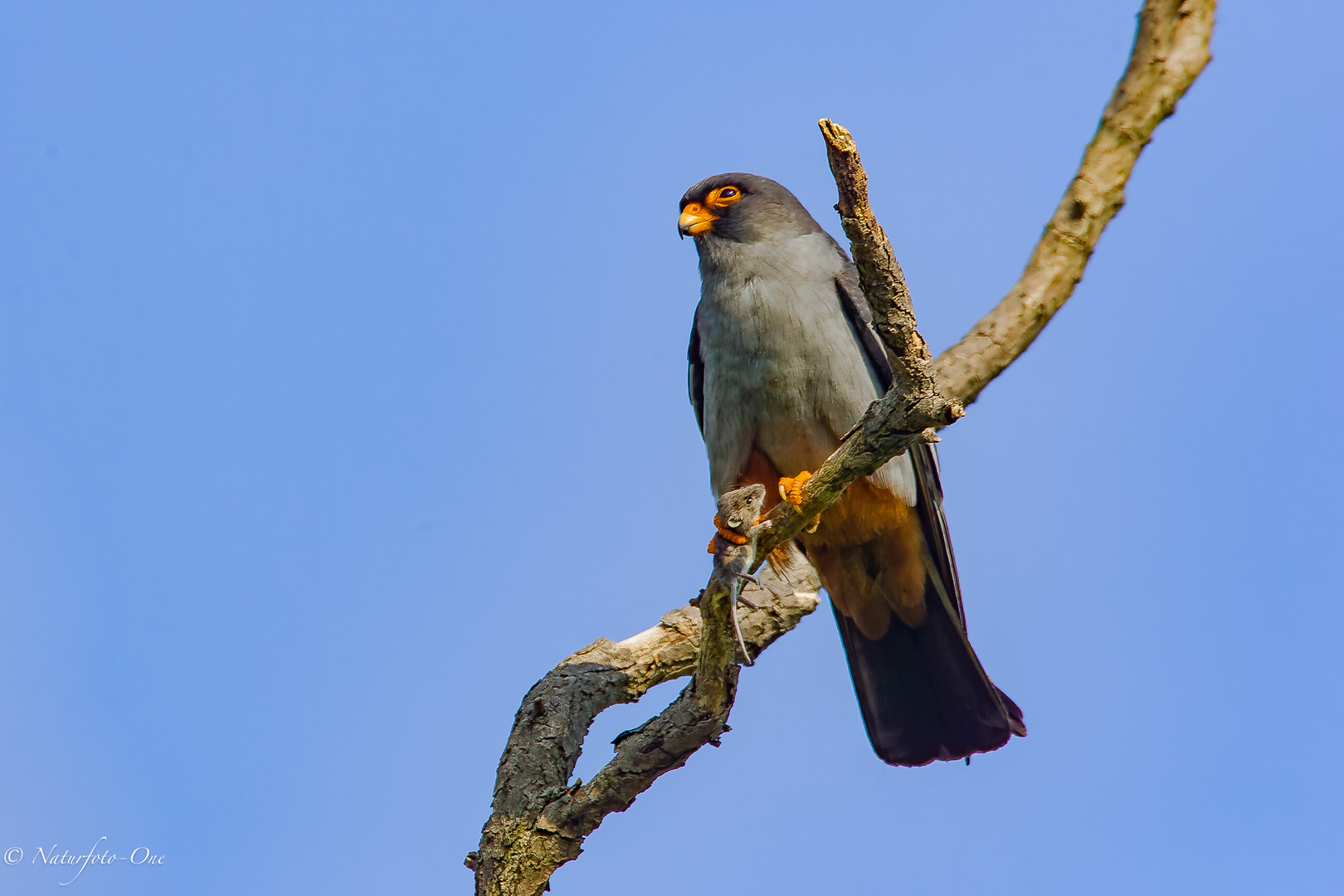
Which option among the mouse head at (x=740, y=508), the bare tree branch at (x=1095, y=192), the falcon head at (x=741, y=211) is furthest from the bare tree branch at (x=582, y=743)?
the falcon head at (x=741, y=211)

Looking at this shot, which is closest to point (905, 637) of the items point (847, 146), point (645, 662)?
point (645, 662)

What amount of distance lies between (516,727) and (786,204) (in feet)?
11.7

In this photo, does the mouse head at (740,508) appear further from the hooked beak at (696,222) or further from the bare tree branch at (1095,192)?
the hooked beak at (696,222)

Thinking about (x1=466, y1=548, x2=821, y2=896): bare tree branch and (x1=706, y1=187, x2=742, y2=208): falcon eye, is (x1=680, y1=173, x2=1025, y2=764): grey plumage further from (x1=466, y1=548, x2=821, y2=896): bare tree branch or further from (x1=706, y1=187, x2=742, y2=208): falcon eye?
(x1=466, y1=548, x2=821, y2=896): bare tree branch

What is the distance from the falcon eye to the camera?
687cm

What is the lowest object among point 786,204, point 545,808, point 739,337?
point 545,808

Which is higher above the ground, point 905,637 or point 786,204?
point 786,204

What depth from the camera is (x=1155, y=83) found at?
3.24 m

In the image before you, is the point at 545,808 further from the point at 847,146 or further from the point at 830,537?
the point at 847,146

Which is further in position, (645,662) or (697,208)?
(697,208)

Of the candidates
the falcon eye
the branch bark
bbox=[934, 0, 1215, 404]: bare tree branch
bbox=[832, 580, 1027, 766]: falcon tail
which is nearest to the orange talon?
the branch bark

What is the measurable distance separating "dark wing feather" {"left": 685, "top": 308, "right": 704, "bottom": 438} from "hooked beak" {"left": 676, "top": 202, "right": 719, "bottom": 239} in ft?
1.64

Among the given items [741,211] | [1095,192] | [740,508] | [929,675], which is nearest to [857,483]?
[929,675]

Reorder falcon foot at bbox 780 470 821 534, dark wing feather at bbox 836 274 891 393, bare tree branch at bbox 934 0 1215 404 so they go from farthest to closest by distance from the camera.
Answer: dark wing feather at bbox 836 274 891 393 < falcon foot at bbox 780 470 821 534 < bare tree branch at bbox 934 0 1215 404
